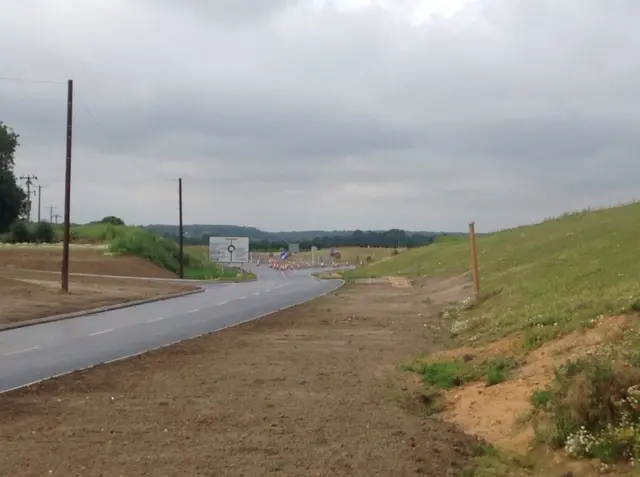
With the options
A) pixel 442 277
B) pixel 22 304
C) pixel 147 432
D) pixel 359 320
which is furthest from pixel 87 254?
pixel 147 432

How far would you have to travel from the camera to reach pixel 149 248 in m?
79.1

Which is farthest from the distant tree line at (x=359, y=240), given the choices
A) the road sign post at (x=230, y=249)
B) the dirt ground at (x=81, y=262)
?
the dirt ground at (x=81, y=262)

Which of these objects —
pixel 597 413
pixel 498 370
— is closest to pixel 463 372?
pixel 498 370

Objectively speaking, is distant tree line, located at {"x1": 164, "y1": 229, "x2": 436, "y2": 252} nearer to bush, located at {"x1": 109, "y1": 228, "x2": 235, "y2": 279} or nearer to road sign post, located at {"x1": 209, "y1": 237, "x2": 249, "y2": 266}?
bush, located at {"x1": 109, "y1": 228, "x2": 235, "y2": 279}

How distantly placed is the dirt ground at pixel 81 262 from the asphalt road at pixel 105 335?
114 feet

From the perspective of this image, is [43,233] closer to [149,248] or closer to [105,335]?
[149,248]

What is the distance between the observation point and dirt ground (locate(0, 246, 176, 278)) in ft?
220

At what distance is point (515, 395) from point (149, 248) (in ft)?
234

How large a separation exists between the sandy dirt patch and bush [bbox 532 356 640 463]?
489 mm

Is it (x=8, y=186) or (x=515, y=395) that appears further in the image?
(x=8, y=186)

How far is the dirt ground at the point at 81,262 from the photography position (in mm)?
67000

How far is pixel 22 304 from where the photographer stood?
3077 cm

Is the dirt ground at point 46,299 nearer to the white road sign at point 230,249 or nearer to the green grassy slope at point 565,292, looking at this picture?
the green grassy slope at point 565,292

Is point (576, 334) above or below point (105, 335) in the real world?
above
